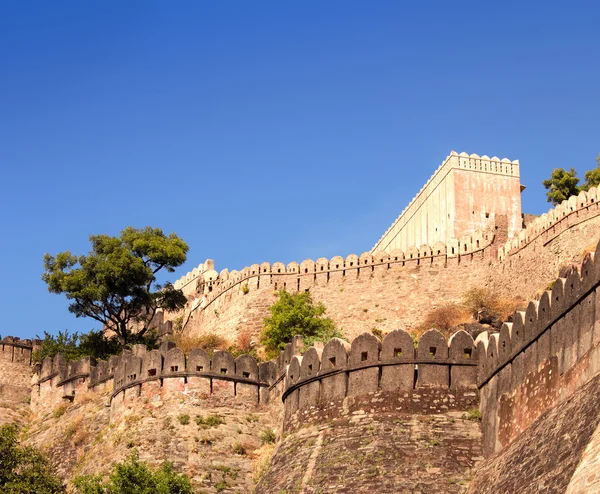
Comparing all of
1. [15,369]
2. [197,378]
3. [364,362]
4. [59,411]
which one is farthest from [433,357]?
[15,369]

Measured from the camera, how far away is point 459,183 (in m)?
58.0

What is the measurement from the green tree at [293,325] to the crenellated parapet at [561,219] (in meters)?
7.92

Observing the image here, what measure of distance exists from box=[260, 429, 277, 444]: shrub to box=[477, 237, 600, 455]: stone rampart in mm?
6830

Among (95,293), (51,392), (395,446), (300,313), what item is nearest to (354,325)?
(300,313)

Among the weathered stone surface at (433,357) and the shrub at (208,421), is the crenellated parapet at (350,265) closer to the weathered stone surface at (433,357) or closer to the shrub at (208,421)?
the shrub at (208,421)

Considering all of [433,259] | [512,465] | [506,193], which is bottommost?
[512,465]

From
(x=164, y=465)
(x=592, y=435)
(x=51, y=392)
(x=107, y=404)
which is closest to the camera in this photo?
(x=592, y=435)

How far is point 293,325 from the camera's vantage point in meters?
47.6

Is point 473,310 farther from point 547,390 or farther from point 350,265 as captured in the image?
point 547,390

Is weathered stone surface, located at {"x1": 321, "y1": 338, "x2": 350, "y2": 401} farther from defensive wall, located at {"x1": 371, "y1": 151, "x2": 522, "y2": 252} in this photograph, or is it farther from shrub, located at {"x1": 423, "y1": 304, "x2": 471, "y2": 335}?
defensive wall, located at {"x1": 371, "y1": 151, "x2": 522, "y2": 252}

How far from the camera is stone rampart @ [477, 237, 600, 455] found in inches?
853

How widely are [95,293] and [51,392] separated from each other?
22.0 ft

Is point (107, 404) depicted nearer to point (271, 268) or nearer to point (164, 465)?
point (164, 465)

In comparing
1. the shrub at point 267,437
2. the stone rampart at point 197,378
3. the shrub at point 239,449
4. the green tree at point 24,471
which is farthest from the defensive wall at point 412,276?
the shrub at point 239,449
